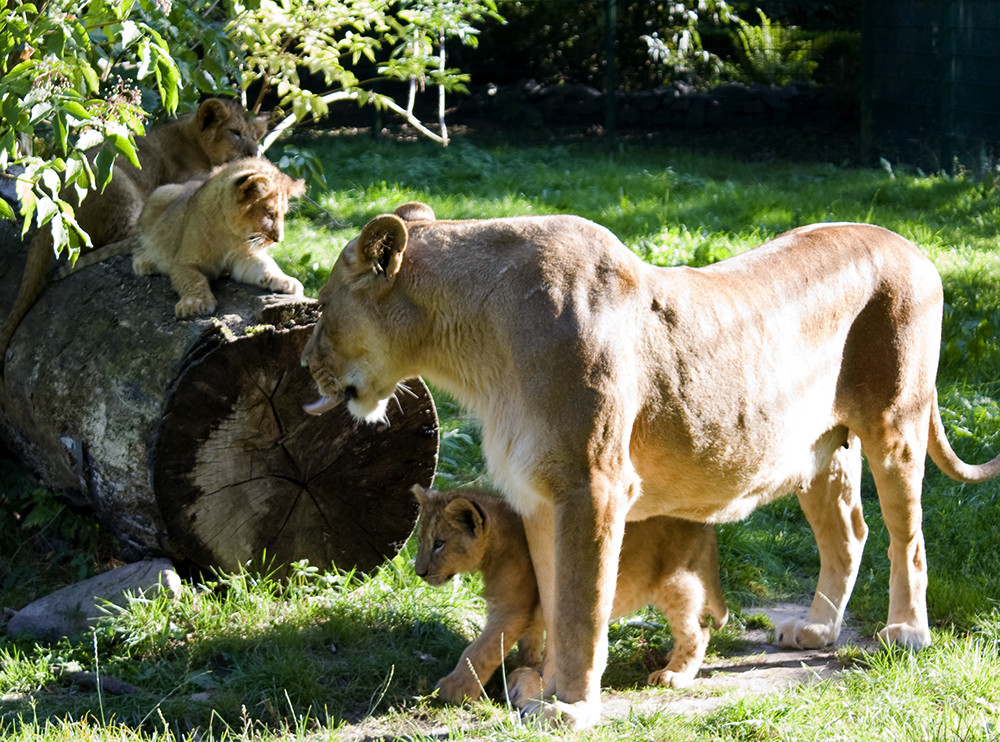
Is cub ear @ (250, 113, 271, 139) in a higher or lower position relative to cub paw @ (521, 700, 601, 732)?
higher

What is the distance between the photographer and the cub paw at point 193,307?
491 cm

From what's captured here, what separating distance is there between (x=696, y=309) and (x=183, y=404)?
2124 millimetres

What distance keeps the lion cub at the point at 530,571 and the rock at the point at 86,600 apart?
1.11 metres

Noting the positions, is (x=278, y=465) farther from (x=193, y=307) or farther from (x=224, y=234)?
(x=224, y=234)

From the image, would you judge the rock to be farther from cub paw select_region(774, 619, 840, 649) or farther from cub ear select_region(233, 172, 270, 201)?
cub paw select_region(774, 619, 840, 649)

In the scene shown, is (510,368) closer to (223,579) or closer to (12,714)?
(223,579)

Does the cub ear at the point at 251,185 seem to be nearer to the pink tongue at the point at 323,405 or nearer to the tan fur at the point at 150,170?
the tan fur at the point at 150,170

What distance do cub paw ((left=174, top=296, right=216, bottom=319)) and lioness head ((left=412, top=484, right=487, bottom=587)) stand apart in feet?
4.19

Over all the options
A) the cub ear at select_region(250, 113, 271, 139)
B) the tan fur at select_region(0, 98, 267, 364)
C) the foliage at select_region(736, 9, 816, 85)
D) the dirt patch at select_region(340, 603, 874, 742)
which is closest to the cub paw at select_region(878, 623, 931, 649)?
the dirt patch at select_region(340, 603, 874, 742)

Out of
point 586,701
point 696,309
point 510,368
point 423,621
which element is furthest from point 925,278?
point 423,621

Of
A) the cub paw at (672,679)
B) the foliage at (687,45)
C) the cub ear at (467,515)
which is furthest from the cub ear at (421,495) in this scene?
the foliage at (687,45)

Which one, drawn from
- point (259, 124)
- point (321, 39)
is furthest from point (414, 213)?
point (321, 39)

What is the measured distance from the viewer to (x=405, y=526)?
17.5 feet

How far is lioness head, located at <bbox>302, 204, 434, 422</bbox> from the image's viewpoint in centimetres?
390
